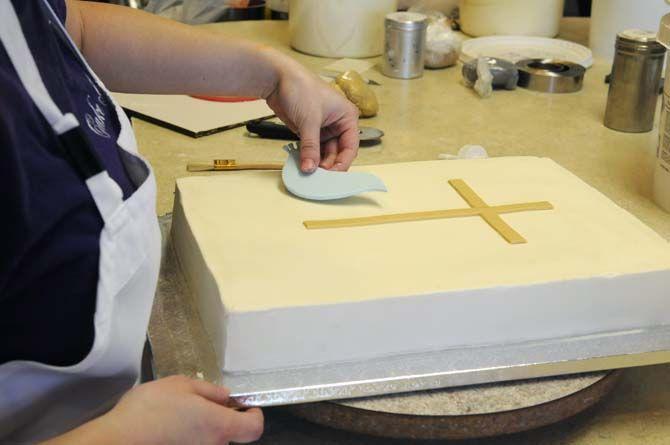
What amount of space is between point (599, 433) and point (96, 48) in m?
0.63

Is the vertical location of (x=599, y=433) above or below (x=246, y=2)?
below

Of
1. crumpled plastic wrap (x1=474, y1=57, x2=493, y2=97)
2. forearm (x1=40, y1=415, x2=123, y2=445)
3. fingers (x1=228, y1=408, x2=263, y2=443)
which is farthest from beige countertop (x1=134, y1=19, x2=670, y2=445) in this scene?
forearm (x1=40, y1=415, x2=123, y2=445)

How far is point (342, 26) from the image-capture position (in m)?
1.69

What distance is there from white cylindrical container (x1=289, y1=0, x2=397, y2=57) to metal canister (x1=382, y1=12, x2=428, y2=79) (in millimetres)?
109

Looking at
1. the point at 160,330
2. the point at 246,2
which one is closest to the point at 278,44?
the point at 246,2

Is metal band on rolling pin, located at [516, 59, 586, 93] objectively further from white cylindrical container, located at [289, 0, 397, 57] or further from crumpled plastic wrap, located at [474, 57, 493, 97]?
white cylindrical container, located at [289, 0, 397, 57]

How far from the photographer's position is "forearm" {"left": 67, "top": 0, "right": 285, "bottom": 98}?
928 millimetres

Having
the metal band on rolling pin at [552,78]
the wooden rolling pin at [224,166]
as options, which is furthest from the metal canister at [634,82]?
the wooden rolling pin at [224,166]

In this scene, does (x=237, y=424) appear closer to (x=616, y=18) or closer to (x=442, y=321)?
(x=442, y=321)

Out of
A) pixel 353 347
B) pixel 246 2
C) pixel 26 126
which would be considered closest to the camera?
pixel 26 126

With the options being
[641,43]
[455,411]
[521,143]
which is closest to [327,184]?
[455,411]

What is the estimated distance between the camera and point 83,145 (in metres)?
0.61

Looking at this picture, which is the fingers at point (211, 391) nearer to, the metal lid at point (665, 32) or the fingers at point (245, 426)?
the fingers at point (245, 426)

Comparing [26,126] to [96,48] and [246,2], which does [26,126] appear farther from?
[246,2]
